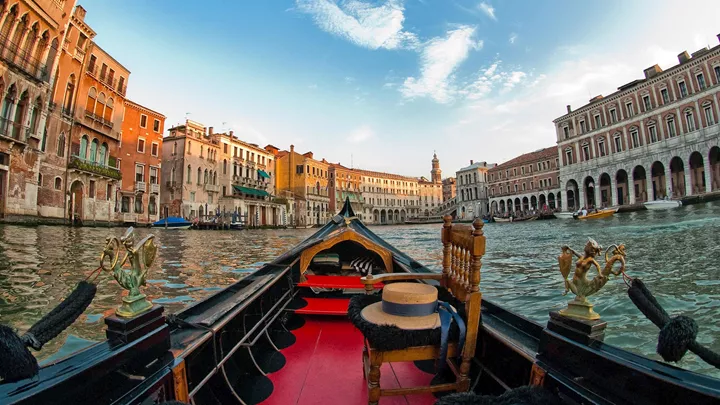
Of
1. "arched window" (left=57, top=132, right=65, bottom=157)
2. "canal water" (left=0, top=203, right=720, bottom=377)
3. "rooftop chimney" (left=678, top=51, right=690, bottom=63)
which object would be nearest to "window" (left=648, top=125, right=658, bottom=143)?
"rooftop chimney" (left=678, top=51, right=690, bottom=63)

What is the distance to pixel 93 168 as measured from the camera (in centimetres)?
1658

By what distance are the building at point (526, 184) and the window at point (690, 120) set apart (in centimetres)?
1447

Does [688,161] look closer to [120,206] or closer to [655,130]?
[655,130]

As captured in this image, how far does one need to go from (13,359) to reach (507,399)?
1.35 metres

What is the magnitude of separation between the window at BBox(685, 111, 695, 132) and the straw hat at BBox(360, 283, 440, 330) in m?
30.6

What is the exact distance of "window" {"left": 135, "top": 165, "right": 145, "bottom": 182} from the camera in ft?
67.9

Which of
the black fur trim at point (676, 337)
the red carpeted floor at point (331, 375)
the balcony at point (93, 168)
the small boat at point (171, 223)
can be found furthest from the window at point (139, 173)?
the black fur trim at point (676, 337)

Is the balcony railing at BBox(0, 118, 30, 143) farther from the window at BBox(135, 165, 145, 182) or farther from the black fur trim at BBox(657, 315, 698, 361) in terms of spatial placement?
the black fur trim at BBox(657, 315, 698, 361)

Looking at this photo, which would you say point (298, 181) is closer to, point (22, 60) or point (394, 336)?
point (22, 60)

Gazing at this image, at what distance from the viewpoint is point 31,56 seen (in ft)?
39.8

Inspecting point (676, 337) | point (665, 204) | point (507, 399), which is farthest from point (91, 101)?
point (665, 204)

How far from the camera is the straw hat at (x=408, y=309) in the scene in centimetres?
151

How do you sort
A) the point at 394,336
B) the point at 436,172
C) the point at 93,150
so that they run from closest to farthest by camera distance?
the point at 394,336
the point at 93,150
the point at 436,172

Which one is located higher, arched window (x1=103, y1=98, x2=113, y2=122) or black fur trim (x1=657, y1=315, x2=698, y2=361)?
arched window (x1=103, y1=98, x2=113, y2=122)
